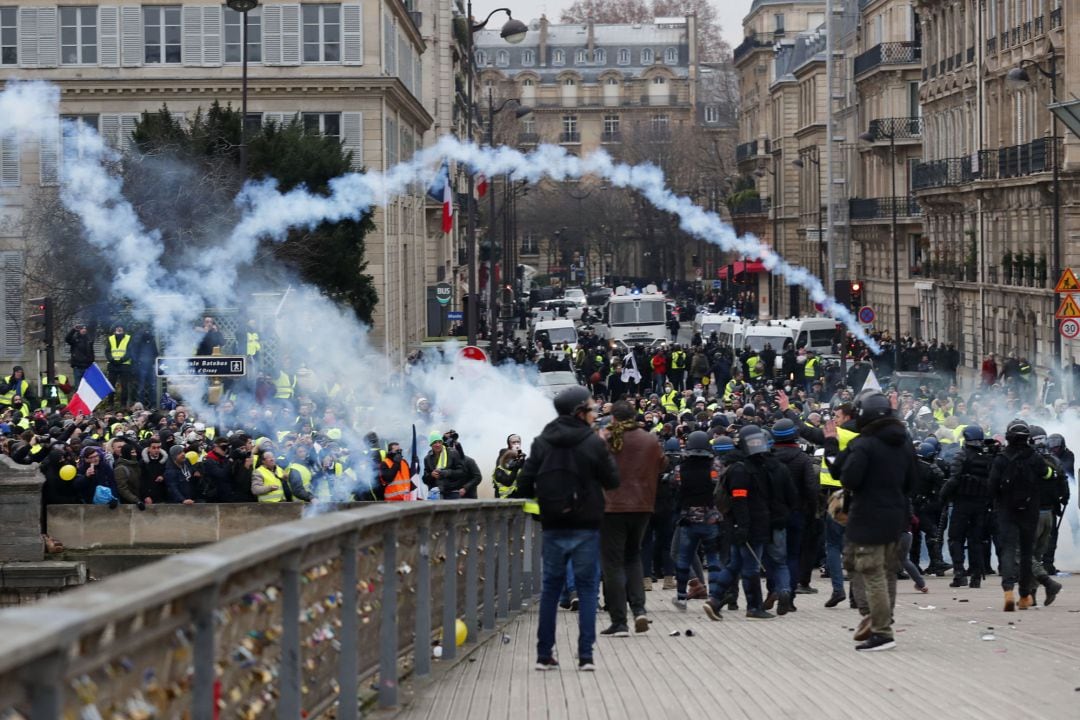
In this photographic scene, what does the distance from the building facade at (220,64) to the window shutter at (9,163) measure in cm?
327

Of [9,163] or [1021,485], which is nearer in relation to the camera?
[1021,485]

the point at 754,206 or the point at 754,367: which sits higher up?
the point at 754,206

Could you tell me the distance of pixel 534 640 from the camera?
40.5 feet

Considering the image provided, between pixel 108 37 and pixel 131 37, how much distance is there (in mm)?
601

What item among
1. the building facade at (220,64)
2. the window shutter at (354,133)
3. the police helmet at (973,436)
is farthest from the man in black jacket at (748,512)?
the window shutter at (354,133)

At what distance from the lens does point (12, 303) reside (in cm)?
4369

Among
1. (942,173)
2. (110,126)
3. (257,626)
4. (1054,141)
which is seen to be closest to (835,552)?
(257,626)

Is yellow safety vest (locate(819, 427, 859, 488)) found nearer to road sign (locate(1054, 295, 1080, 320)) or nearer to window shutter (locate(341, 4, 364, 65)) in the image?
road sign (locate(1054, 295, 1080, 320))

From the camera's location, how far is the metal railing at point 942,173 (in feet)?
196

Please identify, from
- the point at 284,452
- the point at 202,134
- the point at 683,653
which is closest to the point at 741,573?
the point at 683,653

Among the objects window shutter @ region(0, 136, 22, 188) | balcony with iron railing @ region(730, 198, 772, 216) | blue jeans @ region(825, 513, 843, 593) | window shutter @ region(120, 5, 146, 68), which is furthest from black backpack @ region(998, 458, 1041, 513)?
balcony with iron railing @ region(730, 198, 772, 216)

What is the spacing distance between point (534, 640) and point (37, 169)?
121 feet

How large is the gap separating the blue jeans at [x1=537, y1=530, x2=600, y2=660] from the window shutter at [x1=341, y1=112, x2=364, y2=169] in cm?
4261

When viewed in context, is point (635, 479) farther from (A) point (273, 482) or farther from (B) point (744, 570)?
(A) point (273, 482)
